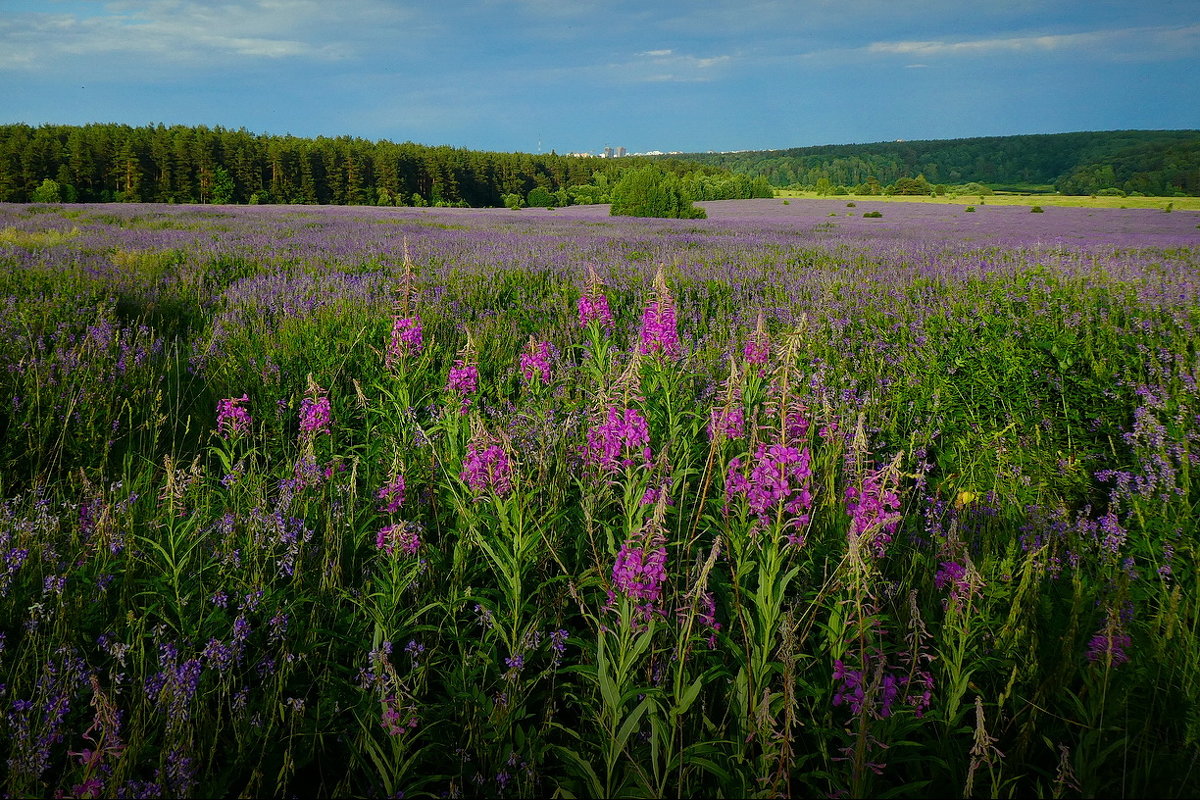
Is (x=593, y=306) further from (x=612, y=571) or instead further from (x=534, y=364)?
(x=612, y=571)

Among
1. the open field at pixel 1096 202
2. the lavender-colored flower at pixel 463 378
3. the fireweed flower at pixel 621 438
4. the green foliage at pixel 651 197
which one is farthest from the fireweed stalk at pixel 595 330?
the open field at pixel 1096 202

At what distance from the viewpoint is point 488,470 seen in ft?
7.63

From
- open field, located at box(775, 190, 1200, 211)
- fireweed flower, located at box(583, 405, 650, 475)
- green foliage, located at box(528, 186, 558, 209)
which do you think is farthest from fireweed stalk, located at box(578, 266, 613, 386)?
green foliage, located at box(528, 186, 558, 209)

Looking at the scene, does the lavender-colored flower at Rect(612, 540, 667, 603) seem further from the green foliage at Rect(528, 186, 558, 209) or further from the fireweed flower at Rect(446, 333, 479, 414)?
the green foliage at Rect(528, 186, 558, 209)

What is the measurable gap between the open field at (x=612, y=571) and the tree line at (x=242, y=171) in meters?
47.9

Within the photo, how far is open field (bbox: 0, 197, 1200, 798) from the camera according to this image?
169 cm

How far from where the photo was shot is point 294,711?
175 cm

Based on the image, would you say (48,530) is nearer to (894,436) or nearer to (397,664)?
(397,664)

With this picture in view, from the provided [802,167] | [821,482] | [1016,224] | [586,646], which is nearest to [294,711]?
[586,646]

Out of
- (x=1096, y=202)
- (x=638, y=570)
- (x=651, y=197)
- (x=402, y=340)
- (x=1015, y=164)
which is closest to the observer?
(x=638, y=570)

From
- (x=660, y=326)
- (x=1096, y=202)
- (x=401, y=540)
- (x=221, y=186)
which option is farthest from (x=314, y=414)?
(x=221, y=186)

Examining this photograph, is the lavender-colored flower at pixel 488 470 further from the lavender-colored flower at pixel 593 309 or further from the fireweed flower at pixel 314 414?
the lavender-colored flower at pixel 593 309

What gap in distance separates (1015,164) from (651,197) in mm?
88699

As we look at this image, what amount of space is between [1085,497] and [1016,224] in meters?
25.8
